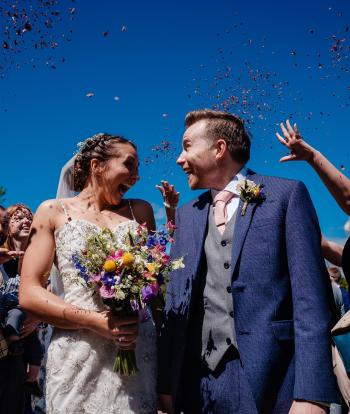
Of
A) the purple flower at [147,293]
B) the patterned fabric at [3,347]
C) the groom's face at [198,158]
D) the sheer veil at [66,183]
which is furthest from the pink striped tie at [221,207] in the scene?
the patterned fabric at [3,347]

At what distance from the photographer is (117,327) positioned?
3223 millimetres

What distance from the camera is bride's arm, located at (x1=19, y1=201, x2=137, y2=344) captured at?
Result: 3275 millimetres

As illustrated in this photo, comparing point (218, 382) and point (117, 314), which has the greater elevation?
point (117, 314)

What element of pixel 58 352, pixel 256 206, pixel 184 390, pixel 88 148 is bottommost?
pixel 184 390

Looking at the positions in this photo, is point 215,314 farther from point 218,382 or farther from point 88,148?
point 88,148

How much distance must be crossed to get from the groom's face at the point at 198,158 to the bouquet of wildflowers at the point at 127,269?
451 millimetres

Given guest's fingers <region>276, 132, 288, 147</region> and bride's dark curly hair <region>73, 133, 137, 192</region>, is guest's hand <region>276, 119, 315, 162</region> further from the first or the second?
bride's dark curly hair <region>73, 133, 137, 192</region>

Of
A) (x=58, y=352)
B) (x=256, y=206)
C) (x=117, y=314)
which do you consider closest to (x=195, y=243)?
(x=256, y=206)

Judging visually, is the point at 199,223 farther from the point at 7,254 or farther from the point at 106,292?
the point at 7,254

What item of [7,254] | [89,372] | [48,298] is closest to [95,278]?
[48,298]

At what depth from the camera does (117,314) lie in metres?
3.22

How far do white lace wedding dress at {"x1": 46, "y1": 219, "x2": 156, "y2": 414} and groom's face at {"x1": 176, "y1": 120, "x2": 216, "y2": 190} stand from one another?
903 millimetres

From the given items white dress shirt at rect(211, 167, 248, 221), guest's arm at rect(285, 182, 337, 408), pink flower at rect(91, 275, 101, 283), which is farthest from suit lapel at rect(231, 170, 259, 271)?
pink flower at rect(91, 275, 101, 283)

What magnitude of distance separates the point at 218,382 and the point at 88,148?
7.21 feet
